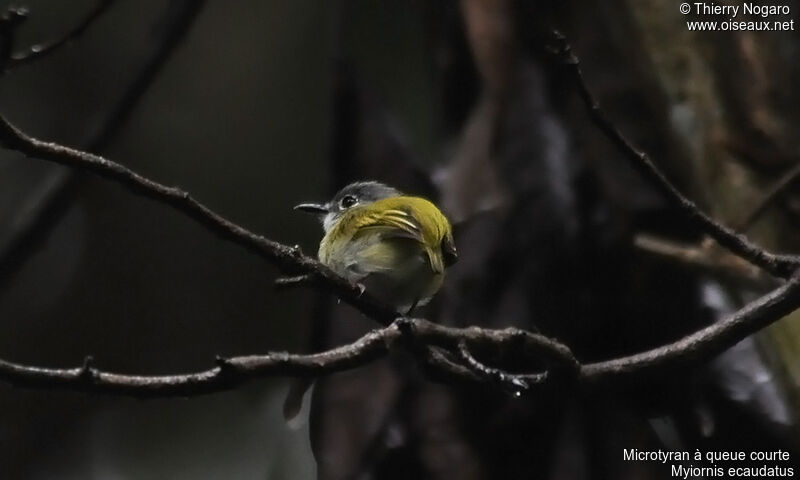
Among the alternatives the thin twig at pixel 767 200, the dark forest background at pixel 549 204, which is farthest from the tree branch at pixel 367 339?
the thin twig at pixel 767 200

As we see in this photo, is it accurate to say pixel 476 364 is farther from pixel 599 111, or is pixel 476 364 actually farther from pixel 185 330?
pixel 185 330

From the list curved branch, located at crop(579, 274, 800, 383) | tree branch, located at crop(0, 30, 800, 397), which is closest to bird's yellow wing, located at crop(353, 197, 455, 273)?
tree branch, located at crop(0, 30, 800, 397)

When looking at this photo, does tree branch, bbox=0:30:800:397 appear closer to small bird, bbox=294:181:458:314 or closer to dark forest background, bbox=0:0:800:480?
dark forest background, bbox=0:0:800:480

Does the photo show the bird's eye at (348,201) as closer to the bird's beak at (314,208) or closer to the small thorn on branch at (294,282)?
the bird's beak at (314,208)

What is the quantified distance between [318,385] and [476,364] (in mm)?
1593

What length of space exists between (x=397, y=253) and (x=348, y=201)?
827mm

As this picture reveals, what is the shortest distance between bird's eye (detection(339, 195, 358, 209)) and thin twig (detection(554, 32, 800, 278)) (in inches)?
53.2

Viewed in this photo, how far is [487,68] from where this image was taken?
11.5 ft

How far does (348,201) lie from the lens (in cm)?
320

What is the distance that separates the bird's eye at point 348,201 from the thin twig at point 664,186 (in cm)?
135

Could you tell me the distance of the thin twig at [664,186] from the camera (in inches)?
70.4

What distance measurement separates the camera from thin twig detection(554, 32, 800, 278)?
1.79 m

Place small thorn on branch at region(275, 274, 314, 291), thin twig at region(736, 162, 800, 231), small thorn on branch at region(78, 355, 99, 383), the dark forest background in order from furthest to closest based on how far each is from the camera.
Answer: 1. the dark forest background
2. thin twig at region(736, 162, 800, 231)
3. small thorn on branch at region(275, 274, 314, 291)
4. small thorn on branch at region(78, 355, 99, 383)

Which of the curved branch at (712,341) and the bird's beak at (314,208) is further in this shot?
the bird's beak at (314,208)
